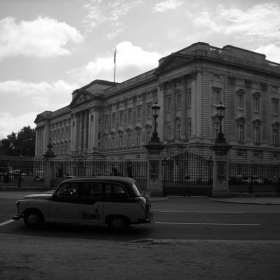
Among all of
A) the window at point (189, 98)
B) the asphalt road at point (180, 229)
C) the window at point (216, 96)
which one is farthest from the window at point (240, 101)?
the asphalt road at point (180, 229)

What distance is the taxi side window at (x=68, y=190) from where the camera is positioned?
11242mm

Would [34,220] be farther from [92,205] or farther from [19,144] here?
[19,144]

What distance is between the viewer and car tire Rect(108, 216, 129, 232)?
429 inches

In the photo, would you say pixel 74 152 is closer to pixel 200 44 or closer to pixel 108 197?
pixel 200 44

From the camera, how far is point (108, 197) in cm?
1102

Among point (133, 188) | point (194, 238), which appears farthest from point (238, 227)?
point (133, 188)

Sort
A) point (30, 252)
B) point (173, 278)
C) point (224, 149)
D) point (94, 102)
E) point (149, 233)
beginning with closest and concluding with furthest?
1. point (173, 278)
2. point (30, 252)
3. point (149, 233)
4. point (224, 149)
5. point (94, 102)

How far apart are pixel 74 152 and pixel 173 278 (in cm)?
9076

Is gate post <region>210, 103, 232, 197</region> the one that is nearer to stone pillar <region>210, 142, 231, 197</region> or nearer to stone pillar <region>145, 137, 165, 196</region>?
stone pillar <region>210, 142, 231, 197</region>

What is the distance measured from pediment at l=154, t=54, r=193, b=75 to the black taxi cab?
45.8 meters

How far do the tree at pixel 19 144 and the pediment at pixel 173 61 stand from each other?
8857 centimetres

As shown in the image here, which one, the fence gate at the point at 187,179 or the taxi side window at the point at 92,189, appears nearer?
the taxi side window at the point at 92,189

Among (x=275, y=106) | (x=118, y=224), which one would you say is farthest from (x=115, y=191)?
(x=275, y=106)

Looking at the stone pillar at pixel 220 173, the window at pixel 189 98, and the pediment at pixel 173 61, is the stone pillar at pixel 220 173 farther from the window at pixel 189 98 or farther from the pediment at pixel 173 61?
the window at pixel 189 98
